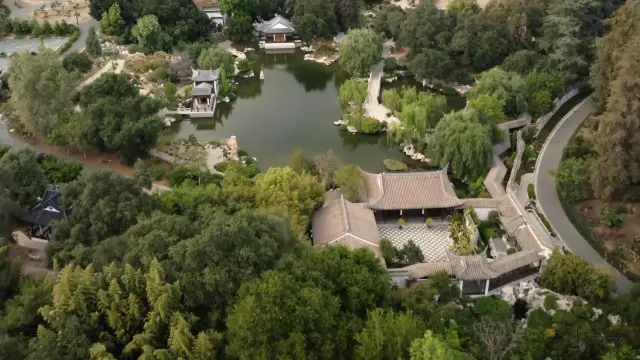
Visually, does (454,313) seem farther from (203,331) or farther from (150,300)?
(150,300)

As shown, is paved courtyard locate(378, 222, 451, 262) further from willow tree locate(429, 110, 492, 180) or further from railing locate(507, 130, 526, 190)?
railing locate(507, 130, 526, 190)

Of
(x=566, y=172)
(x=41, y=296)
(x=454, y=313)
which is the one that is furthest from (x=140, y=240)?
(x=566, y=172)

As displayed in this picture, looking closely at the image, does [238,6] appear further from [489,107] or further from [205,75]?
[489,107]

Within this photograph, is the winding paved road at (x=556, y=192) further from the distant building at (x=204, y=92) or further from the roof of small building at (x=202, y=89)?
the roof of small building at (x=202, y=89)

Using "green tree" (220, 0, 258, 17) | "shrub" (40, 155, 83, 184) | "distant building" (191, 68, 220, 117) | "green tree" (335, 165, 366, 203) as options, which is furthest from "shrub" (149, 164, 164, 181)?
"green tree" (220, 0, 258, 17)

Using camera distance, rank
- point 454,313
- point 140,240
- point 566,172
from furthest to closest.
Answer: point 566,172
point 454,313
point 140,240
